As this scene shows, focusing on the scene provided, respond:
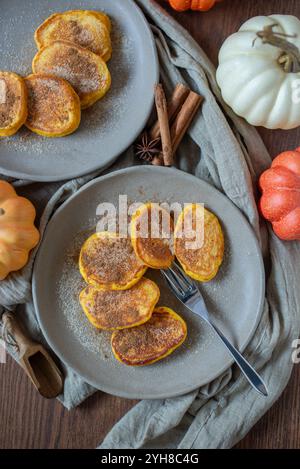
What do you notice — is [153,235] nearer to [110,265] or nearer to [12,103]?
[110,265]

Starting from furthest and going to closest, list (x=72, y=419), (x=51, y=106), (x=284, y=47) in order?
1. (x=72, y=419)
2. (x=51, y=106)
3. (x=284, y=47)

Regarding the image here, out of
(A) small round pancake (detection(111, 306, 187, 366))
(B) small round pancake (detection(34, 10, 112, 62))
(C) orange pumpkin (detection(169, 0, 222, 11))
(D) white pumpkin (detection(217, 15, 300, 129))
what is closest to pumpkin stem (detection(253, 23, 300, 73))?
(D) white pumpkin (detection(217, 15, 300, 129))

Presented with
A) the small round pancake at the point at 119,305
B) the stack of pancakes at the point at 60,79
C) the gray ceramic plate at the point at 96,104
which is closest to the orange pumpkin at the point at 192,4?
the gray ceramic plate at the point at 96,104

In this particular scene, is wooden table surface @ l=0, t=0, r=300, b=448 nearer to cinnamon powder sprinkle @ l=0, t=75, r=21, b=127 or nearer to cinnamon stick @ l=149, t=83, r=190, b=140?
cinnamon powder sprinkle @ l=0, t=75, r=21, b=127

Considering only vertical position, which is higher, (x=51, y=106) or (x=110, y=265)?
(x=51, y=106)

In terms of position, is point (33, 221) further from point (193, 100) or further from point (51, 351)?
point (193, 100)

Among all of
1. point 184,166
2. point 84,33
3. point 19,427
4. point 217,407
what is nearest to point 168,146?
point 184,166

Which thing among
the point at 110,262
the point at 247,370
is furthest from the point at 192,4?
the point at 247,370
